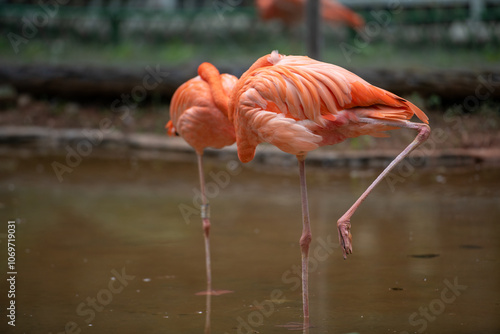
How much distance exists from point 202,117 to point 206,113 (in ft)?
0.12

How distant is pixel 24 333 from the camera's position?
11.4 ft

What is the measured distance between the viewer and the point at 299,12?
34.3 feet

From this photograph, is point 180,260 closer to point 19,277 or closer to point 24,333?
point 19,277

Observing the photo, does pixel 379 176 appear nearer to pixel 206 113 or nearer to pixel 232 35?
pixel 206 113

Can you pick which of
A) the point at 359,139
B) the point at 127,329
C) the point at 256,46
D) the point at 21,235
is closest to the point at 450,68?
the point at 359,139

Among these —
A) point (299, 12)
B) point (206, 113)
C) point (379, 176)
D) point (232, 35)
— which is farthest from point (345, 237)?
point (299, 12)

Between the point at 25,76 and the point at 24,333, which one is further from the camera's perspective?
the point at 25,76

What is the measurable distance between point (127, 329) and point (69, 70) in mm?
7120

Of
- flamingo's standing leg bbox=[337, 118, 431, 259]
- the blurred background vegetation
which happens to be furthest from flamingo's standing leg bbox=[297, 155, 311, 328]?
the blurred background vegetation

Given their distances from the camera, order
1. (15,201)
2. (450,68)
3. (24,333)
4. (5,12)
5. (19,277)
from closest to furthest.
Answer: (24,333)
(19,277)
(15,201)
(450,68)
(5,12)

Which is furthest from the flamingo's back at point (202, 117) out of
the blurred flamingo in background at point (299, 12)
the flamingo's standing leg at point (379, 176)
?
the blurred flamingo in background at point (299, 12)

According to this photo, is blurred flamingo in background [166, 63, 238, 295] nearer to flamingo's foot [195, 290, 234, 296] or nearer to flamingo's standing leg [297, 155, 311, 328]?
flamingo's foot [195, 290, 234, 296]

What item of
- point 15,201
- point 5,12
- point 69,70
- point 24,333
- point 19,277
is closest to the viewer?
point 24,333

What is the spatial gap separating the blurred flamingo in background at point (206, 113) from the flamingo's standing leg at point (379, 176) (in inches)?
44.6
